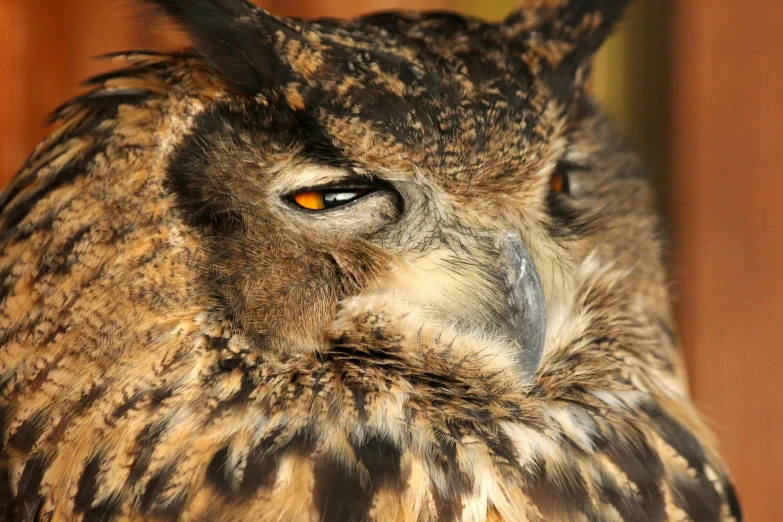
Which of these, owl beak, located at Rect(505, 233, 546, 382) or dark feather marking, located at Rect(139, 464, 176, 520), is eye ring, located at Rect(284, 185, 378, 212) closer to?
owl beak, located at Rect(505, 233, 546, 382)

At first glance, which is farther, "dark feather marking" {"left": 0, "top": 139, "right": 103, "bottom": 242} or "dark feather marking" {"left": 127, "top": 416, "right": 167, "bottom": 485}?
"dark feather marking" {"left": 0, "top": 139, "right": 103, "bottom": 242}

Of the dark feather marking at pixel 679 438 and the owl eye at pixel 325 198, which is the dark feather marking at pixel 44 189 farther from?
the dark feather marking at pixel 679 438

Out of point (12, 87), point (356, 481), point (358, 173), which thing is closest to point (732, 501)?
point (356, 481)

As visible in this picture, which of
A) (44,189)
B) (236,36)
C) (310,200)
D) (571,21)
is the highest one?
(571,21)

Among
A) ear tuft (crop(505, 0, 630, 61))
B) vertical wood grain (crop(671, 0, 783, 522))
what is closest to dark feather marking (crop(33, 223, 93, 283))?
ear tuft (crop(505, 0, 630, 61))

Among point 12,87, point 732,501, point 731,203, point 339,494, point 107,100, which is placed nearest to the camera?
point 339,494

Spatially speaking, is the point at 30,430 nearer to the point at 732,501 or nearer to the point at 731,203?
the point at 732,501
